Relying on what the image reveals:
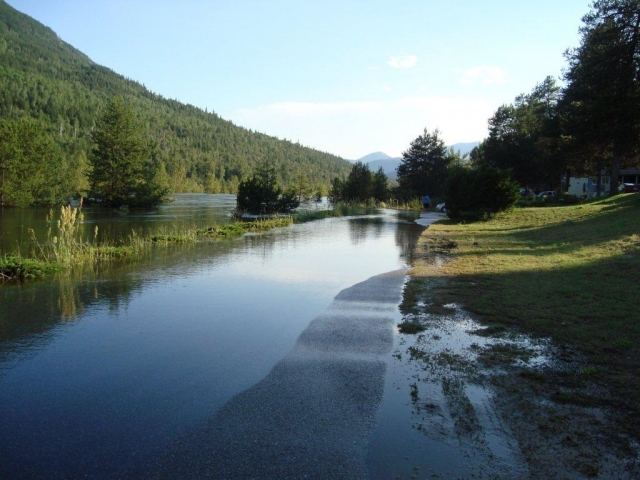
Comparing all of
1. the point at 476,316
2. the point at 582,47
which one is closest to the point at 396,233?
the point at 476,316

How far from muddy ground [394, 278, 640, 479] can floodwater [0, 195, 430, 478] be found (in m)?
1.22

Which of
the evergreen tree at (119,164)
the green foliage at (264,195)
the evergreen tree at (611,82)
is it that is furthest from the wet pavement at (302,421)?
the evergreen tree at (119,164)

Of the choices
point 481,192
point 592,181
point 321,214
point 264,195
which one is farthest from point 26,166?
point 592,181

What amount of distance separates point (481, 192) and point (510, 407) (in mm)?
27649

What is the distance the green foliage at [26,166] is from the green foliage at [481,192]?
131 ft

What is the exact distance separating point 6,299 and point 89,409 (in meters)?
6.92

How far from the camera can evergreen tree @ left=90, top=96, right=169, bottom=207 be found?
160 feet

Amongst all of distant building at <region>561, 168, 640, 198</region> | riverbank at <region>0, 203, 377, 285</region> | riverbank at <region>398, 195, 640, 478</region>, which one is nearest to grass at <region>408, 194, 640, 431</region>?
riverbank at <region>398, 195, 640, 478</region>

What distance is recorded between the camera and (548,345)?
6695mm

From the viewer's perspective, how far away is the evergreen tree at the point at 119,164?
48656 mm

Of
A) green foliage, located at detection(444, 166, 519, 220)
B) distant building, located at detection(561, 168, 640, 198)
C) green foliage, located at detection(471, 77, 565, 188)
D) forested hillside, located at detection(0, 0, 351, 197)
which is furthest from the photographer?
forested hillside, located at detection(0, 0, 351, 197)

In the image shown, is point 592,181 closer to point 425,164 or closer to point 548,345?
point 425,164

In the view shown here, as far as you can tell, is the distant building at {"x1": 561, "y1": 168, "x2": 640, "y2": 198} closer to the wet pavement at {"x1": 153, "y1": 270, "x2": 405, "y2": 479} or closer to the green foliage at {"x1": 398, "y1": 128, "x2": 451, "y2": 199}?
the green foliage at {"x1": 398, "y1": 128, "x2": 451, "y2": 199}

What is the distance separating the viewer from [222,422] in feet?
15.9
